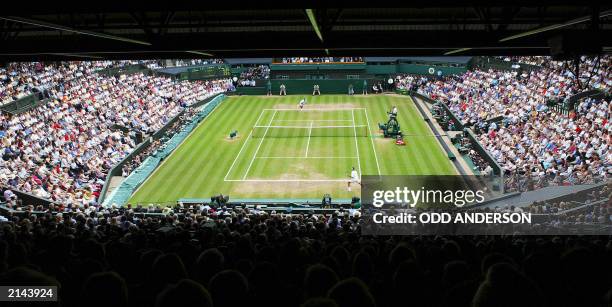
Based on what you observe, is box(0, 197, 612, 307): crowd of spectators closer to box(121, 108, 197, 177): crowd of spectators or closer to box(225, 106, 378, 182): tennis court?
box(225, 106, 378, 182): tennis court

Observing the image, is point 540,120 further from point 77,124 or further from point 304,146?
point 77,124

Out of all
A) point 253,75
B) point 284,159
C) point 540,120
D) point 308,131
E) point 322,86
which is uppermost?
point 253,75

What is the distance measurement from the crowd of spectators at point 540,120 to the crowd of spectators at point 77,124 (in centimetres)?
2296

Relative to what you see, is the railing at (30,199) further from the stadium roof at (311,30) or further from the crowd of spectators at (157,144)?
the stadium roof at (311,30)

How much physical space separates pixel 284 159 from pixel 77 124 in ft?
47.9

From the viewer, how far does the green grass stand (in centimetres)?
2805

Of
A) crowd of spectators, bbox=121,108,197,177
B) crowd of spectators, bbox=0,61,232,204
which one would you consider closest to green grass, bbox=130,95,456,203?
crowd of spectators, bbox=121,108,197,177

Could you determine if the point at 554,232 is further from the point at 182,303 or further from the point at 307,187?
the point at 307,187

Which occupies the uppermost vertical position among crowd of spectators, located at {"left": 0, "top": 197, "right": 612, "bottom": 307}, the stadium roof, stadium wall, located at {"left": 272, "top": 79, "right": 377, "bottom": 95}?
stadium wall, located at {"left": 272, "top": 79, "right": 377, "bottom": 95}

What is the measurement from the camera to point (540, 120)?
32.8 meters

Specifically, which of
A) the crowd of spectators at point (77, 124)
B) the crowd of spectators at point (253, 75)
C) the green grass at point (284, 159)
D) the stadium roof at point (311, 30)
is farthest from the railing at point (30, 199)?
the crowd of spectators at point (253, 75)

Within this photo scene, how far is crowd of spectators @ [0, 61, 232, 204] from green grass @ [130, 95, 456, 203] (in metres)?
3.38

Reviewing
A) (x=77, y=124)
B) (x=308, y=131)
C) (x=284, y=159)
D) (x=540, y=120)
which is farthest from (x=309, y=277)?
(x=308, y=131)

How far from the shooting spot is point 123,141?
34.8 m
